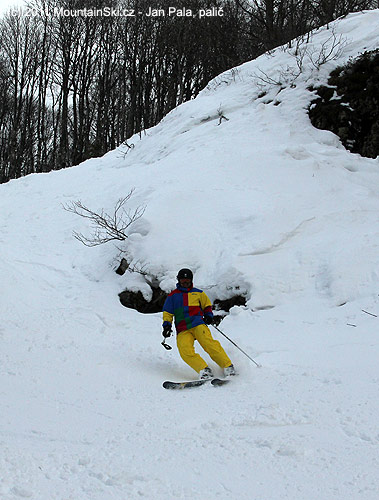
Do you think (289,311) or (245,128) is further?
(245,128)

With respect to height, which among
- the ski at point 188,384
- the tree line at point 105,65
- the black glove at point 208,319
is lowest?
the ski at point 188,384

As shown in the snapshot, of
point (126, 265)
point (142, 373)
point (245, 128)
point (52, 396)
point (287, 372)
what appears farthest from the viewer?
point (245, 128)

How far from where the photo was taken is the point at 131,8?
24297 millimetres

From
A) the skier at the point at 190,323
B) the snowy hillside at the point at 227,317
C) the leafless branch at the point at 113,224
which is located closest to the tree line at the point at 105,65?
the snowy hillside at the point at 227,317

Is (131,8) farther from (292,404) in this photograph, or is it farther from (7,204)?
(292,404)

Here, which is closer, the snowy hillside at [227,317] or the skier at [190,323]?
the snowy hillside at [227,317]

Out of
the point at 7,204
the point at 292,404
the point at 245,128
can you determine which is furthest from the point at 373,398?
the point at 7,204

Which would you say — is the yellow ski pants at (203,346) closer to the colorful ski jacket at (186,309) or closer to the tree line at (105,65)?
the colorful ski jacket at (186,309)

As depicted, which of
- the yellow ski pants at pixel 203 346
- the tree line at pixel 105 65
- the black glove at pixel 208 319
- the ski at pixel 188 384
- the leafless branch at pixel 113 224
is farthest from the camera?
the tree line at pixel 105 65

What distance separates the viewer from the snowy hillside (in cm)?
284

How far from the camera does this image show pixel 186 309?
529 centimetres

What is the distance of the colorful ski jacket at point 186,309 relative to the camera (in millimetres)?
5238

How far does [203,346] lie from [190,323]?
32 centimetres

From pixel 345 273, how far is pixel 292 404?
344 cm
